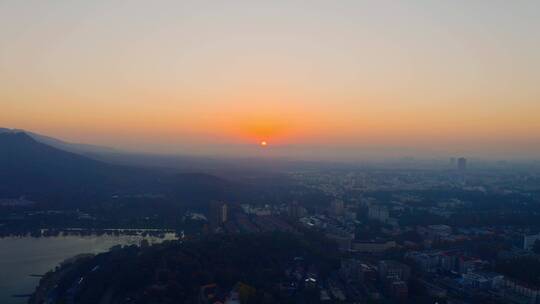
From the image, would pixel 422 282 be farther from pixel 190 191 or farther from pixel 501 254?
pixel 190 191

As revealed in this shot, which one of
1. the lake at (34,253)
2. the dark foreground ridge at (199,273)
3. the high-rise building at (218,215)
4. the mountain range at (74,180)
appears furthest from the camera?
the mountain range at (74,180)

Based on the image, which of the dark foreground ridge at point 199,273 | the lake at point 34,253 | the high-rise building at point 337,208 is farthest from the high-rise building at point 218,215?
the dark foreground ridge at point 199,273

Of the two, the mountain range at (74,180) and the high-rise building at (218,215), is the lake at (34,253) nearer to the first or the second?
the high-rise building at (218,215)

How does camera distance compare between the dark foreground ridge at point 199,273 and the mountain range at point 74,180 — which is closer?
the dark foreground ridge at point 199,273

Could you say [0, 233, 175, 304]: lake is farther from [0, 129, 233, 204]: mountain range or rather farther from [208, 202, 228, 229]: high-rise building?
[0, 129, 233, 204]: mountain range

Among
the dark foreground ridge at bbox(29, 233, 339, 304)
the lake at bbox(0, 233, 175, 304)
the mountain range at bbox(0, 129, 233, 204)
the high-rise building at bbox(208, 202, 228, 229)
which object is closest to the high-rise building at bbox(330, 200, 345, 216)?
the high-rise building at bbox(208, 202, 228, 229)

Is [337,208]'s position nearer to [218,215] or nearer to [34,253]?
[218,215]

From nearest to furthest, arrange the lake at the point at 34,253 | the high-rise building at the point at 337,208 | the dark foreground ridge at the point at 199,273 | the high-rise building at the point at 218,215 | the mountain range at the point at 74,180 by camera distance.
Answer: the dark foreground ridge at the point at 199,273, the lake at the point at 34,253, the high-rise building at the point at 218,215, the high-rise building at the point at 337,208, the mountain range at the point at 74,180

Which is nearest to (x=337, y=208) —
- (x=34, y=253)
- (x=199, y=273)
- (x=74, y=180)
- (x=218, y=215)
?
(x=218, y=215)

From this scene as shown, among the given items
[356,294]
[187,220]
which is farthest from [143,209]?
[356,294]
